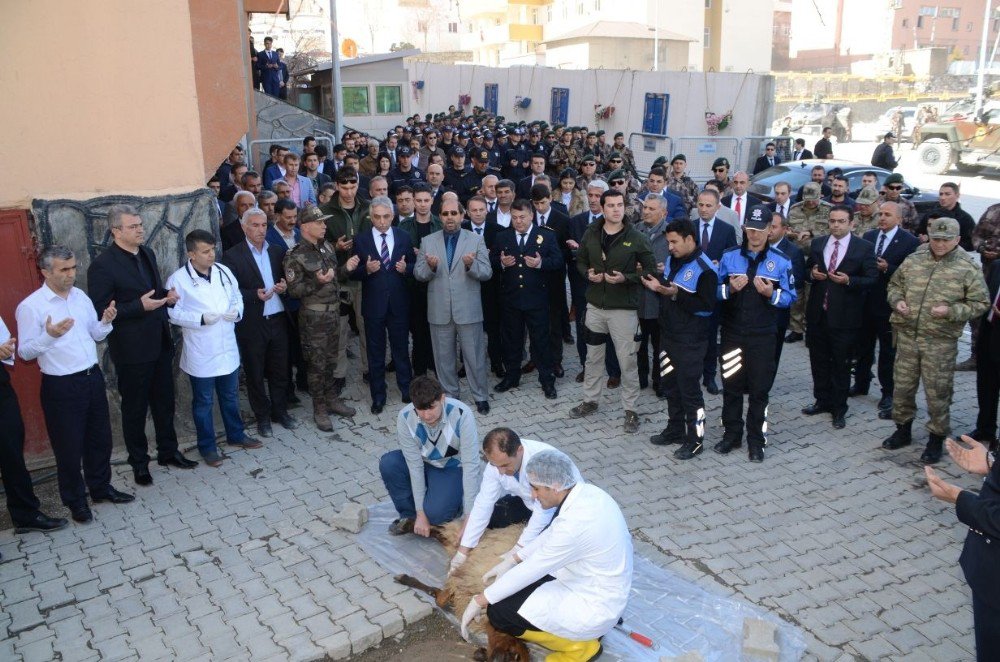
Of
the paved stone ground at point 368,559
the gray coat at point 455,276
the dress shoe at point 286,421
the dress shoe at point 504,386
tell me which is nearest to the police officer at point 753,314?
the paved stone ground at point 368,559

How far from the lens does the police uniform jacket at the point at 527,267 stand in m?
7.62

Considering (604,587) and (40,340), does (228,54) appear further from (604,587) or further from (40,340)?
(604,587)

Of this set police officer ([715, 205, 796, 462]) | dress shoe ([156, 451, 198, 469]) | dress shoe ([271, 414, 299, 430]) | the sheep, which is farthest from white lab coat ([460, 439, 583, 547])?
dress shoe ([271, 414, 299, 430])

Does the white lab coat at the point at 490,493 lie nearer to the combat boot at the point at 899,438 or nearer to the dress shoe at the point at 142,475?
the dress shoe at the point at 142,475

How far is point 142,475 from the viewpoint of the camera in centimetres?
628

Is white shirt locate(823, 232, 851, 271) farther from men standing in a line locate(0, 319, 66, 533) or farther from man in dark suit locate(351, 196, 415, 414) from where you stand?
men standing in a line locate(0, 319, 66, 533)

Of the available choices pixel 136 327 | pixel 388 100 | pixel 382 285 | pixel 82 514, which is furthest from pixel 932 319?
pixel 388 100

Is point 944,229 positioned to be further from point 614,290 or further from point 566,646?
point 566,646

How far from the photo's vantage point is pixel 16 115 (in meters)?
6.06

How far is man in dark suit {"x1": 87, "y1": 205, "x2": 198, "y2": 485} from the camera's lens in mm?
5867

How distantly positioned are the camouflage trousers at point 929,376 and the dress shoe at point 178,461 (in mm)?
5990

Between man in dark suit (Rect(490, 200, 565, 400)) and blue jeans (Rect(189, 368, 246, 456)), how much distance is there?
2681 mm

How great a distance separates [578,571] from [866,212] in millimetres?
6311

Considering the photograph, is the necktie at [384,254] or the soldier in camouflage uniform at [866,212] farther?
the soldier in camouflage uniform at [866,212]
